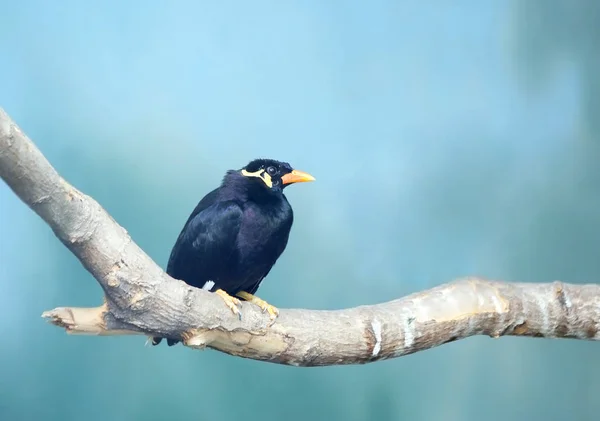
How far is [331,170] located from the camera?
11.7 ft

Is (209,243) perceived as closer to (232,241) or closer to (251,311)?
(232,241)

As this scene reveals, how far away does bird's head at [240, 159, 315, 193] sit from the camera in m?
2.74

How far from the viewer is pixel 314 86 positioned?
11.9ft

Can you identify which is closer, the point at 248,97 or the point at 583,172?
the point at 248,97

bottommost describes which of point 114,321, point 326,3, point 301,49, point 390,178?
point 114,321

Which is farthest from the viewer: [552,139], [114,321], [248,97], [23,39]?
[552,139]

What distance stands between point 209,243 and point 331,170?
1.30 metres

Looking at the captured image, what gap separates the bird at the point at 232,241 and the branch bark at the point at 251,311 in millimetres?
300

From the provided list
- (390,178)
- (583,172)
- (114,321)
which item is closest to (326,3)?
(390,178)

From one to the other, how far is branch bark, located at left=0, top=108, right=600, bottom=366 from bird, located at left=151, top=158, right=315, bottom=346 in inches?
11.8

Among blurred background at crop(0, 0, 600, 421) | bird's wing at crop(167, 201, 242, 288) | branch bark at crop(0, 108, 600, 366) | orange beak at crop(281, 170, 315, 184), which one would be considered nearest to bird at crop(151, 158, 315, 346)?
bird's wing at crop(167, 201, 242, 288)

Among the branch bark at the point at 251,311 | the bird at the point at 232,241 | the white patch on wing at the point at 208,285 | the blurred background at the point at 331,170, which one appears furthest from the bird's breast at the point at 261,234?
the blurred background at the point at 331,170

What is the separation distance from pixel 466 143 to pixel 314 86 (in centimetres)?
95

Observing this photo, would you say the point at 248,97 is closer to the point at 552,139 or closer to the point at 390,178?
the point at 390,178
